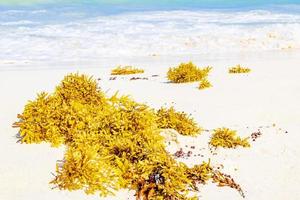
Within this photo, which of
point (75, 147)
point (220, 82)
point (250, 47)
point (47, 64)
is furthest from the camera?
point (250, 47)

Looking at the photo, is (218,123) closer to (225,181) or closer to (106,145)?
(225,181)

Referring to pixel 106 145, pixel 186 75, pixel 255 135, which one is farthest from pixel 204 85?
pixel 106 145


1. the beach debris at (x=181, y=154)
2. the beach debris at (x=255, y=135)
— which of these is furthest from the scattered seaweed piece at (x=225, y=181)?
the beach debris at (x=255, y=135)

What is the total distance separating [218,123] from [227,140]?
1.14m

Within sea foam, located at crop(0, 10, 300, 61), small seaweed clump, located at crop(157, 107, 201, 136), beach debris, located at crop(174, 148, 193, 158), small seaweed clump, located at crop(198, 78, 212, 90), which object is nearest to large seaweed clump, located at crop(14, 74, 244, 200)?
small seaweed clump, located at crop(157, 107, 201, 136)

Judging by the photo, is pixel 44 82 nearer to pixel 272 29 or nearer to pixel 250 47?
pixel 250 47

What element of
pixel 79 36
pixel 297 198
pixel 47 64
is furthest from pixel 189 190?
pixel 79 36

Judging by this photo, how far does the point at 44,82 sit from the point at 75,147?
6454 millimetres

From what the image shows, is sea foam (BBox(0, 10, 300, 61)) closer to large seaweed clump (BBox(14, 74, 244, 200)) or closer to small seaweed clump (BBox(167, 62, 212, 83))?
small seaweed clump (BBox(167, 62, 212, 83))

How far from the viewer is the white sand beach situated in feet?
16.9

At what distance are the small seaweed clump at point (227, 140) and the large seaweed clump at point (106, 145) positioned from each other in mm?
445

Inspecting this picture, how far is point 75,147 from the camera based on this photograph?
232 inches

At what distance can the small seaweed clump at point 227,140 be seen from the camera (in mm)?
6559

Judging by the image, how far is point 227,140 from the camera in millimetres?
6586
